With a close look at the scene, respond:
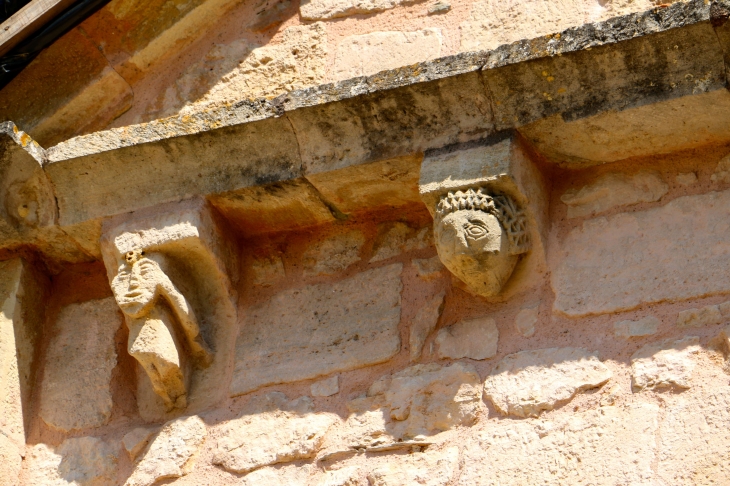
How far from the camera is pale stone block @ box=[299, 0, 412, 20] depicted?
4.64m

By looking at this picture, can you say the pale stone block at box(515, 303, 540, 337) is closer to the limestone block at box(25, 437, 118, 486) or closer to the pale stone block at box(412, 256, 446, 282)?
the pale stone block at box(412, 256, 446, 282)

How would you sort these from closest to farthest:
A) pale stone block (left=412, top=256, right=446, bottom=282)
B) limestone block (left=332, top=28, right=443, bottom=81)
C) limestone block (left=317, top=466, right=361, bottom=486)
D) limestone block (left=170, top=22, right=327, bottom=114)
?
limestone block (left=317, top=466, right=361, bottom=486), pale stone block (left=412, top=256, right=446, bottom=282), limestone block (left=332, top=28, right=443, bottom=81), limestone block (left=170, top=22, right=327, bottom=114)

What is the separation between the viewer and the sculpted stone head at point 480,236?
3.84m

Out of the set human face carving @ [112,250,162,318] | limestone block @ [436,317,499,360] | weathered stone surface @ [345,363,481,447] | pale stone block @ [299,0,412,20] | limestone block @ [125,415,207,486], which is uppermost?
pale stone block @ [299,0,412,20]

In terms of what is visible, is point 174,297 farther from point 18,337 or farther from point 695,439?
point 695,439

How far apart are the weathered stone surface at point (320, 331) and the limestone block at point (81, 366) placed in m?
0.49

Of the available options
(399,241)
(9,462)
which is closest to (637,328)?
(399,241)

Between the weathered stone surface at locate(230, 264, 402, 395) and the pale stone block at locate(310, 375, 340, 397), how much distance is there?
0.03 m

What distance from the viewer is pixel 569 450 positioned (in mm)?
3600

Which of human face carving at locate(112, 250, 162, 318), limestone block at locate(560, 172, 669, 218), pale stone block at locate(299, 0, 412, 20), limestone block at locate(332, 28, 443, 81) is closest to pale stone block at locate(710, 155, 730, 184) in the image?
limestone block at locate(560, 172, 669, 218)

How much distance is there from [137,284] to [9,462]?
76cm

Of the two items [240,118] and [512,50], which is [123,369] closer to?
[240,118]

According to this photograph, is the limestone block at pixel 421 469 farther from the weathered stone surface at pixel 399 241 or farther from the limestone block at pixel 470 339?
the weathered stone surface at pixel 399 241

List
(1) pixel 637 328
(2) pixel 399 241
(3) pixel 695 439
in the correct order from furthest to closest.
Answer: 1. (2) pixel 399 241
2. (1) pixel 637 328
3. (3) pixel 695 439
